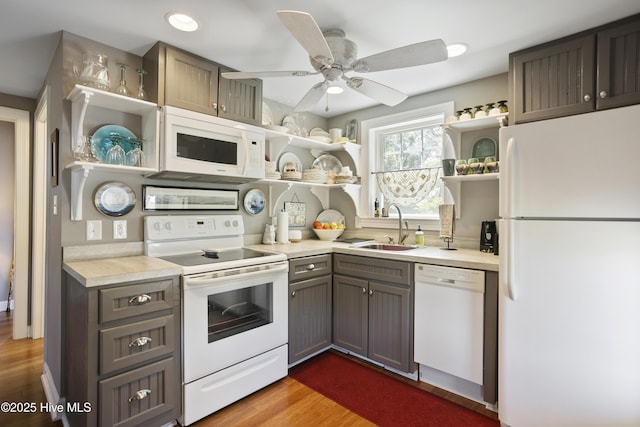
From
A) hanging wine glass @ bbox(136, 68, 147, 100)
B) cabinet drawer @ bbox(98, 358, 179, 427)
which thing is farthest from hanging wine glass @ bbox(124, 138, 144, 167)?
cabinet drawer @ bbox(98, 358, 179, 427)

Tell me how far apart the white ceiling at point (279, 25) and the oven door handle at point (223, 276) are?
Result: 1.45 m

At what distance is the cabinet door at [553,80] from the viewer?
1.79 meters

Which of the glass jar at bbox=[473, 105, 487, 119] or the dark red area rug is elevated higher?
the glass jar at bbox=[473, 105, 487, 119]

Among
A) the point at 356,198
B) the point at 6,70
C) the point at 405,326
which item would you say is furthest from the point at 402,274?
the point at 6,70

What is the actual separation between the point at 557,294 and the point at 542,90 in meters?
1.22

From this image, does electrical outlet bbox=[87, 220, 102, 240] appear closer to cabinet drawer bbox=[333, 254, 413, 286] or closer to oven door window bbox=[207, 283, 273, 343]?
oven door window bbox=[207, 283, 273, 343]

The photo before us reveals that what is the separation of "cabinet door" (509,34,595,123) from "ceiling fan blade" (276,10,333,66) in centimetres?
127

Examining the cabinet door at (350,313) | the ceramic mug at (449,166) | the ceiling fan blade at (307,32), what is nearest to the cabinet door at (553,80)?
the ceramic mug at (449,166)

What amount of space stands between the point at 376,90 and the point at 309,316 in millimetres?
1745

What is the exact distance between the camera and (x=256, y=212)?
2.88 m

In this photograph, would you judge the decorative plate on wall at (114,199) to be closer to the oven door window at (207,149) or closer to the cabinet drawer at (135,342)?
the oven door window at (207,149)

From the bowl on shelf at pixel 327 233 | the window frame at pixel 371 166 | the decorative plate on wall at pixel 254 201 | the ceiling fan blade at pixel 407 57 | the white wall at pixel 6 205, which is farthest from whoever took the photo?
the white wall at pixel 6 205

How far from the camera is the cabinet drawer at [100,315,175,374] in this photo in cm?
150

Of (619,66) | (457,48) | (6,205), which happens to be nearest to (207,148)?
(457,48)
